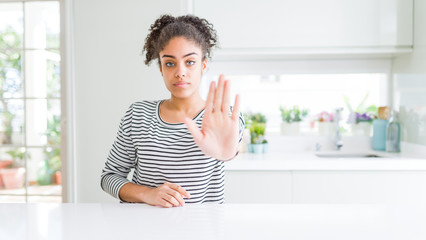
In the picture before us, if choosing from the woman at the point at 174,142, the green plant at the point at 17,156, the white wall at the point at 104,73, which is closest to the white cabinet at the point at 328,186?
the white wall at the point at 104,73

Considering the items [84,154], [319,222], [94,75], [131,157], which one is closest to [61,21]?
[94,75]

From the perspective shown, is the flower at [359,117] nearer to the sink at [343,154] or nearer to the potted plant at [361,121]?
the potted plant at [361,121]

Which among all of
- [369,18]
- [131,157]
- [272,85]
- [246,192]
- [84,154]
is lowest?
[246,192]

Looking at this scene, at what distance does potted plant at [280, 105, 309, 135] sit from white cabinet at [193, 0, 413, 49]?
60 cm

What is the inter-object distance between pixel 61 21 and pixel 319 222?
2.38 m

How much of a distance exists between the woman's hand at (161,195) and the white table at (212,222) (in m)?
0.02

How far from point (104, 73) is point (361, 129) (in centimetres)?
188

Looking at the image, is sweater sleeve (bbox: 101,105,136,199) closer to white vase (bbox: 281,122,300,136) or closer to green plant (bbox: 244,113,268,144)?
green plant (bbox: 244,113,268,144)

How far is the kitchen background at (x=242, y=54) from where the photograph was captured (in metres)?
2.38

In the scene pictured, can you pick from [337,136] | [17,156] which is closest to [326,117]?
[337,136]

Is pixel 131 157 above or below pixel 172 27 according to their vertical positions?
below

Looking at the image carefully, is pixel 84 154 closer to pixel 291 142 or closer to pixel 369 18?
pixel 291 142

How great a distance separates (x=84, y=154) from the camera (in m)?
2.54

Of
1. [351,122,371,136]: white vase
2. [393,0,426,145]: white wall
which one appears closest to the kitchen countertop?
[393,0,426,145]: white wall
